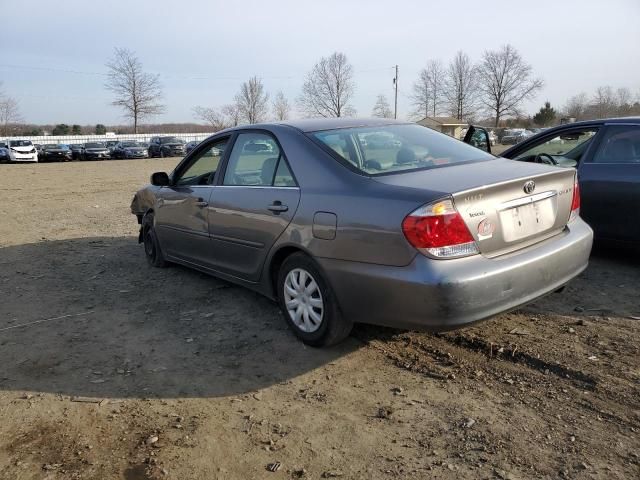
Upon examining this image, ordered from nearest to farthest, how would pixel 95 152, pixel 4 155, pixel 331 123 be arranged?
1. pixel 331 123
2. pixel 4 155
3. pixel 95 152

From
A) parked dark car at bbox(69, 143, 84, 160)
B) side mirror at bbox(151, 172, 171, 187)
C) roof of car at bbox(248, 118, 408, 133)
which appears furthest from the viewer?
parked dark car at bbox(69, 143, 84, 160)

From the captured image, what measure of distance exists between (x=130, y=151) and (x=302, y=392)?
4157 cm

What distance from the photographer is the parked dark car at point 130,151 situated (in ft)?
136

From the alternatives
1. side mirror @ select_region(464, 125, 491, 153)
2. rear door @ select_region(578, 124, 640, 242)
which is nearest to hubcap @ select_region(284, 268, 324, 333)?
side mirror @ select_region(464, 125, 491, 153)

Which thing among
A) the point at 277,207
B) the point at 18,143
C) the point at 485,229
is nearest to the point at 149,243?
the point at 277,207

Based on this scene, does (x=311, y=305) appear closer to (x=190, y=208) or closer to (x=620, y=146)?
(x=190, y=208)

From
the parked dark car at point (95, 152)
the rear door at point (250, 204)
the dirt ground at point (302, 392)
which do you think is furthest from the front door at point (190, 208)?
the parked dark car at point (95, 152)

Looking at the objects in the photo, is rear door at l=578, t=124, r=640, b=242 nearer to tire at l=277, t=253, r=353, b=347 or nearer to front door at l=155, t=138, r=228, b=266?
tire at l=277, t=253, r=353, b=347

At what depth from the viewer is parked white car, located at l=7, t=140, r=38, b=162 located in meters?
36.6

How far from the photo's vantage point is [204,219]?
4715 millimetres

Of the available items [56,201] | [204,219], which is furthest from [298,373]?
[56,201]

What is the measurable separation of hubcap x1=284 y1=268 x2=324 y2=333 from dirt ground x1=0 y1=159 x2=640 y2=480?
0.20 meters

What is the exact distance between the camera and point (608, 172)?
203 inches

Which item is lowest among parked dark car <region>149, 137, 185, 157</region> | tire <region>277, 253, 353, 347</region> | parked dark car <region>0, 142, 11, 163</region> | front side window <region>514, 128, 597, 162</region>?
tire <region>277, 253, 353, 347</region>
